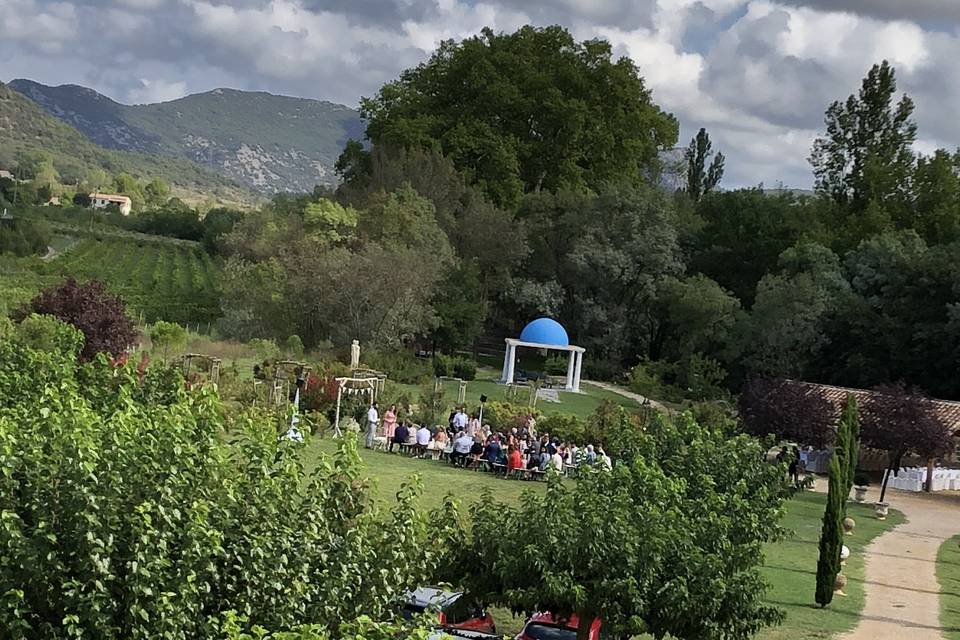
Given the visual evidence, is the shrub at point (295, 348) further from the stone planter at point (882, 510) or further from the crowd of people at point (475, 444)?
the stone planter at point (882, 510)

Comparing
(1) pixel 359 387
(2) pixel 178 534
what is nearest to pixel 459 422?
(1) pixel 359 387

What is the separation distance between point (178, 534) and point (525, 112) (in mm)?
58402

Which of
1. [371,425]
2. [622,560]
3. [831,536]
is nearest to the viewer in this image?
[622,560]

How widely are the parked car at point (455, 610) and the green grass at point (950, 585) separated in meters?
8.09

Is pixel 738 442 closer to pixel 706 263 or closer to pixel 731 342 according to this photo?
pixel 731 342

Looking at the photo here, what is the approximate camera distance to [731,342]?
5081 cm

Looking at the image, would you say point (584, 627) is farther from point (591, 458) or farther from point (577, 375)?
point (577, 375)

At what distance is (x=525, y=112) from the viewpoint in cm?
6738

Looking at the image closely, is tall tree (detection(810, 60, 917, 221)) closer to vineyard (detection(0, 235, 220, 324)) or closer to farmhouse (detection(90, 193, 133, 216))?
vineyard (detection(0, 235, 220, 324))

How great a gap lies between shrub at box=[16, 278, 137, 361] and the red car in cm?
1960

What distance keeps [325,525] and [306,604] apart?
85 centimetres

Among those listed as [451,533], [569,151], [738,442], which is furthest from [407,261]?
[451,533]

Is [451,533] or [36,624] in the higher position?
[451,533]

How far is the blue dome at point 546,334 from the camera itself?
50.6 metres
